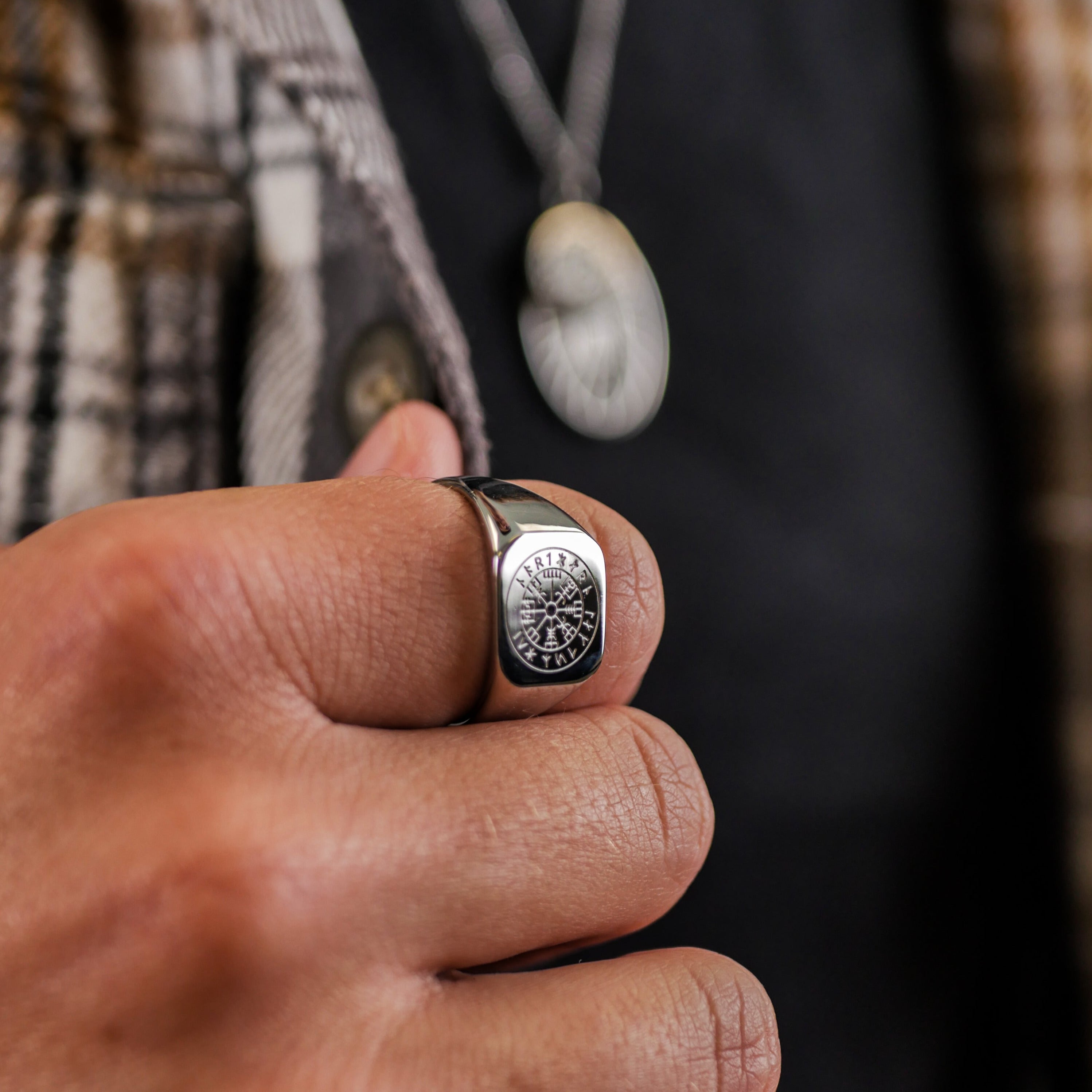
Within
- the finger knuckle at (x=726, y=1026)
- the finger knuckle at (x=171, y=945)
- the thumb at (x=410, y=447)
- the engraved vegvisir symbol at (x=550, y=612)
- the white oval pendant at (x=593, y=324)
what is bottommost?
the finger knuckle at (x=726, y=1026)

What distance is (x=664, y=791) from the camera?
34 centimetres

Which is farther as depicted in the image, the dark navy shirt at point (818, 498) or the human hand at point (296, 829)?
the dark navy shirt at point (818, 498)

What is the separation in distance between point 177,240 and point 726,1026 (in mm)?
518

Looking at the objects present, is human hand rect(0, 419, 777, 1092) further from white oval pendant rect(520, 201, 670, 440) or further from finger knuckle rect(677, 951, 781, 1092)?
white oval pendant rect(520, 201, 670, 440)

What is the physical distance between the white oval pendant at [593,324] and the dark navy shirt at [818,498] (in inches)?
0.7

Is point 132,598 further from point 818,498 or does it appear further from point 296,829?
point 818,498

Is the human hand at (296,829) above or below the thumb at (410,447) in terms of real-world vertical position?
below

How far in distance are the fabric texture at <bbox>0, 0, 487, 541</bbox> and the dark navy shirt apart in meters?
0.18

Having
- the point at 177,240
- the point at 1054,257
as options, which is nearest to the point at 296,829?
the point at 177,240

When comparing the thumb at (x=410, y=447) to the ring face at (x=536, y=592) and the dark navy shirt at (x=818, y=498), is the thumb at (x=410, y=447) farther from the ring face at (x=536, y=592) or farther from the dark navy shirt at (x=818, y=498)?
the dark navy shirt at (x=818, y=498)

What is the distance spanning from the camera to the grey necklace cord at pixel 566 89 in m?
0.82

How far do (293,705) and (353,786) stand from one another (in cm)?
3

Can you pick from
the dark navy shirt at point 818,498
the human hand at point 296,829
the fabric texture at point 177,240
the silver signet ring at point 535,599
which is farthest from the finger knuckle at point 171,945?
the dark navy shirt at point 818,498

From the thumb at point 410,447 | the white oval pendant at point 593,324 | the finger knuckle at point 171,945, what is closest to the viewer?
the finger knuckle at point 171,945
